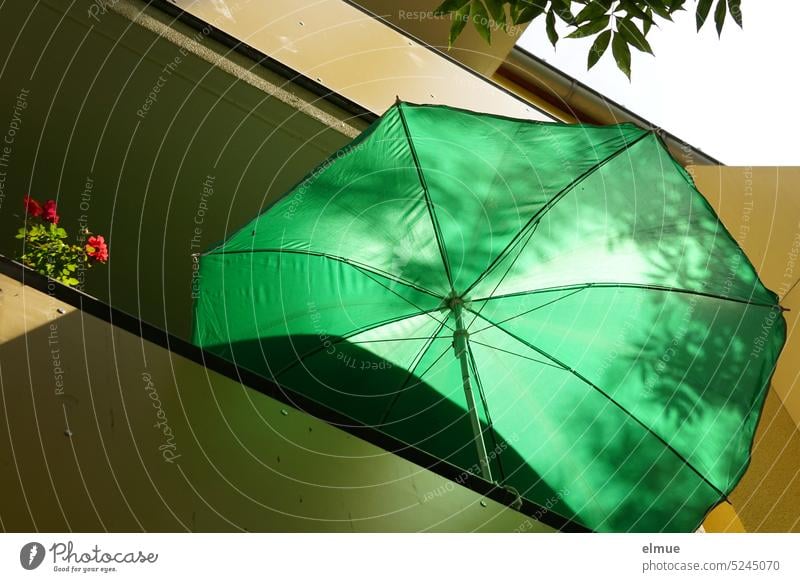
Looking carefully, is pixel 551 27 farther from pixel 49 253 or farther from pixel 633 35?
pixel 49 253

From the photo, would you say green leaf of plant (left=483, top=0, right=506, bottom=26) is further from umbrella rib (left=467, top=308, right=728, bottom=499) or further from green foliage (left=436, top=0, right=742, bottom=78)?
umbrella rib (left=467, top=308, right=728, bottom=499)

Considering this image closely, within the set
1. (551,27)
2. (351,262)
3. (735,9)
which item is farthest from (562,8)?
(351,262)

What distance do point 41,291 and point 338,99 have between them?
6.46ft

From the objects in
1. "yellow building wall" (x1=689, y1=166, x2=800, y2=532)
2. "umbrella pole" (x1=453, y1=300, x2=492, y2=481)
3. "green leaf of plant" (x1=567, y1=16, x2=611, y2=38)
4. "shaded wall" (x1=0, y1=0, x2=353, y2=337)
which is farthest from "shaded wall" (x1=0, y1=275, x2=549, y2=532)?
"yellow building wall" (x1=689, y1=166, x2=800, y2=532)

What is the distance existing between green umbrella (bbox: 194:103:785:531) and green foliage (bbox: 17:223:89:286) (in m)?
0.42

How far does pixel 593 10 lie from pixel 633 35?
9 cm

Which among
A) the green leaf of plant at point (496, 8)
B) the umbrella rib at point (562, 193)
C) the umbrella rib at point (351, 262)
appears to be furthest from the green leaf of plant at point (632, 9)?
the umbrella rib at point (351, 262)

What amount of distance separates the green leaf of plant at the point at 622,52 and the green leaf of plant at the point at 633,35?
0.04 feet

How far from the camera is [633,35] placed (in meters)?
1.50

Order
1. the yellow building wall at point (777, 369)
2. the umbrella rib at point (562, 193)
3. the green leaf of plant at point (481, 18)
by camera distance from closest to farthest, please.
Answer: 1. the green leaf of plant at point (481, 18)
2. the umbrella rib at point (562, 193)
3. the yellow building wall at point (777, 369)

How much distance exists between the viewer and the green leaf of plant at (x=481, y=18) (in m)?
1.55

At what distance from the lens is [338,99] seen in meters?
3.19

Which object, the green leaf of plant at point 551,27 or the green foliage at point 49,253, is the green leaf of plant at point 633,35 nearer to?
the green leaf of plant at point 551,27
